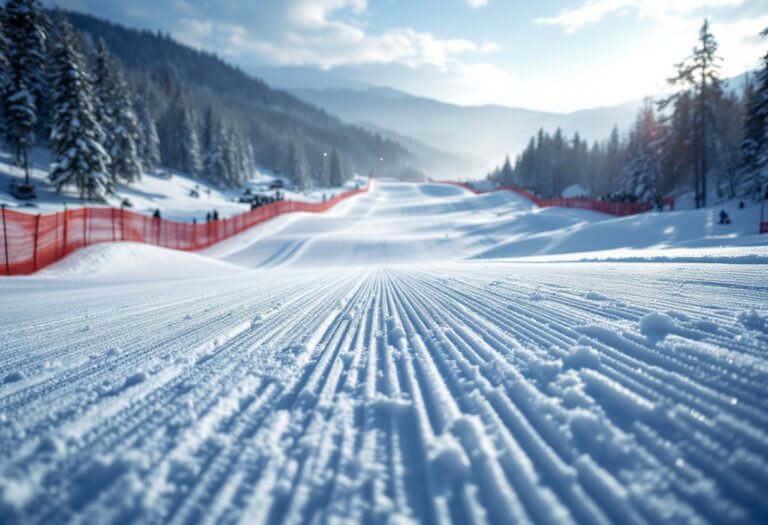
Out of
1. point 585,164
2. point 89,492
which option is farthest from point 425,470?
point 585,164

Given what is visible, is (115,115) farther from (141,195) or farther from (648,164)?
(648,164)

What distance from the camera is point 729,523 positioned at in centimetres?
122

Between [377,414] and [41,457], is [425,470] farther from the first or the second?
[41,457]

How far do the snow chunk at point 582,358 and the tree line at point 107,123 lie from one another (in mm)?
39473

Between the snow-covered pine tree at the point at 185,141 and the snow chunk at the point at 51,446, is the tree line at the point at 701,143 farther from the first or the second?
the snow-covered pine tree at the point at 185,141

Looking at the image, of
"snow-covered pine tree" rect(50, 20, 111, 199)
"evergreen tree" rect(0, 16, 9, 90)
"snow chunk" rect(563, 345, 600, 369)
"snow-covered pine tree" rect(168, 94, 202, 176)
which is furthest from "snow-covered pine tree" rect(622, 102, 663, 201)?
"snow-covered pine tree" rect(168, 94, 202, 176)

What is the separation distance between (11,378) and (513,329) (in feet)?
13.2

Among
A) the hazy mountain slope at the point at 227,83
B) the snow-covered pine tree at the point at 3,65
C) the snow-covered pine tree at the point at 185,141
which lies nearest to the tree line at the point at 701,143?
the snow-covered pine tree at the point at 3,65

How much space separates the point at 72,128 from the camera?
29.0m

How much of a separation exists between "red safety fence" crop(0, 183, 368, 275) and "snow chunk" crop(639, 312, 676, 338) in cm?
1304

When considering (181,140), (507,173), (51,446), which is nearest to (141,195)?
(181,140)

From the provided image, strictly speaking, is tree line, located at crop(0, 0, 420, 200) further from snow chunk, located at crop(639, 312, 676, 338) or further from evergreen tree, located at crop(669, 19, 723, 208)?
evergreen tree, located at crop(669, 19, 723, 208)

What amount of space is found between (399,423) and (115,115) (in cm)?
5045

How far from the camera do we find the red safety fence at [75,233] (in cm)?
943
